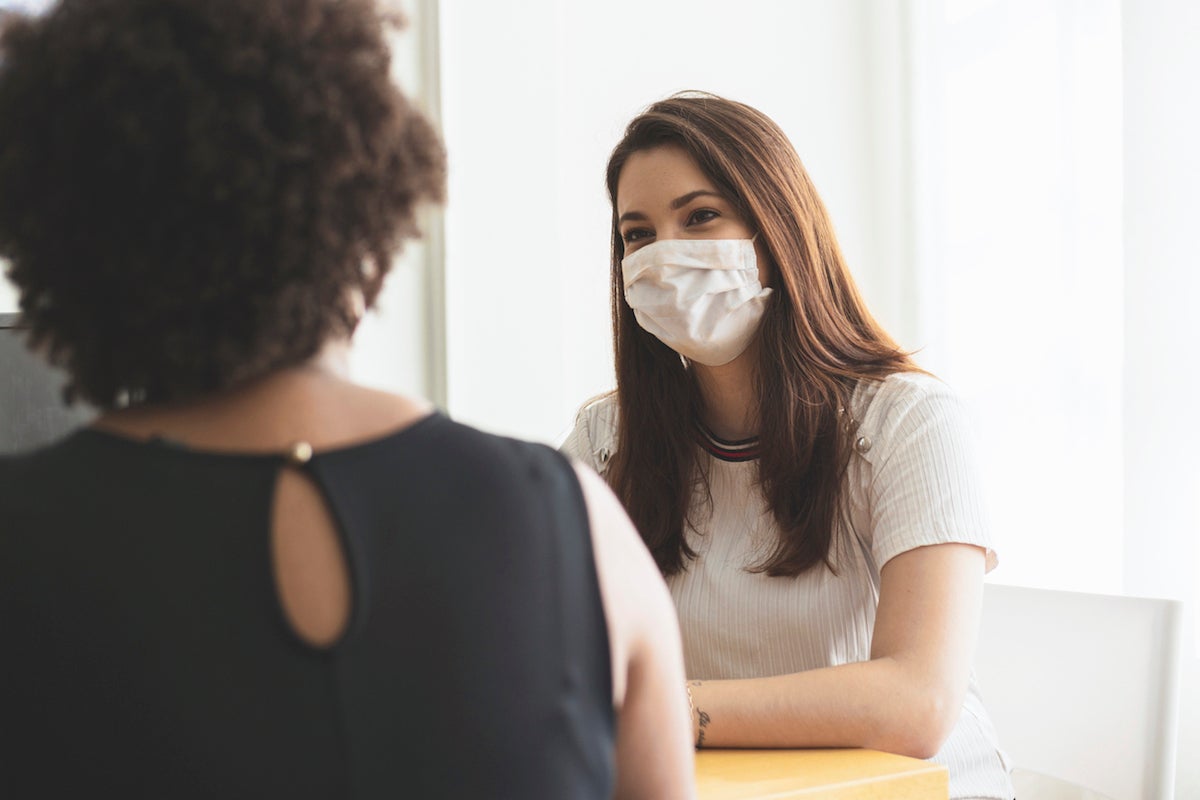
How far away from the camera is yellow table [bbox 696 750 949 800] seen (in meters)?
1.10

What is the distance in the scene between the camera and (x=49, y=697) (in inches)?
25.4

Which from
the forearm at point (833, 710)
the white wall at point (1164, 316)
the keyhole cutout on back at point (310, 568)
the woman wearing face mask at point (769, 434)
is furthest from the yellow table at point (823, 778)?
the white wall at point (1164, 316)

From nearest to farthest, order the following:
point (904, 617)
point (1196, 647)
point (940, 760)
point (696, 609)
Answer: point (904, 617), point (940, 760), point (696, 609), point (1196, 647)

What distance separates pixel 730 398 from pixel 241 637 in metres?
1.26

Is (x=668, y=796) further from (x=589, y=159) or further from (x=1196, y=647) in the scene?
(x=589, y=159)

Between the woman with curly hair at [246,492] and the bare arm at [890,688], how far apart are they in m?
0.63

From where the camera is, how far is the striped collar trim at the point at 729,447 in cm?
175

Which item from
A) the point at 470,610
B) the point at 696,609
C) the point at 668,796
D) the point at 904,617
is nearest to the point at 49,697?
the point at 470,610

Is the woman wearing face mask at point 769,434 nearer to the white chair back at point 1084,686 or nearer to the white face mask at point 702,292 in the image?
the white face mask at point 702,292

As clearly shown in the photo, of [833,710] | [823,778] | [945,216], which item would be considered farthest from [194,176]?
[945,216]

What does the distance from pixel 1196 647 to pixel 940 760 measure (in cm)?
105

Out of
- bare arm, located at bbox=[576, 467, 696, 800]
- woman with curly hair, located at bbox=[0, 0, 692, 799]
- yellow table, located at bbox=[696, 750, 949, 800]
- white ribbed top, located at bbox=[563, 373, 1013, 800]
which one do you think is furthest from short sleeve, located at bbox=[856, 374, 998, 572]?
woman with curly hair, located at bbox=[0, 0, 692, 799]

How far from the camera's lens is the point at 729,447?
5.85 feet

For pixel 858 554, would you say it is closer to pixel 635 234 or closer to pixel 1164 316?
pixel 635 234
